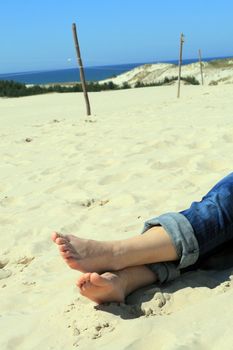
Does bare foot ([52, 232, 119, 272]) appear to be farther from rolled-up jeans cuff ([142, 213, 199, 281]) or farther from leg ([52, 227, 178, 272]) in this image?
rolled-up jeans cuff ([142, 213, 199, 281])

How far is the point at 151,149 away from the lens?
182 inches

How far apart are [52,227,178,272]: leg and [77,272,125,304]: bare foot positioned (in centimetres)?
5

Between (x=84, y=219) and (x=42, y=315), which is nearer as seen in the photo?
(x=42, y=315)

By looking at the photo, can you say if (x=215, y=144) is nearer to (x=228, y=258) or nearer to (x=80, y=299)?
(x=228, y=258)

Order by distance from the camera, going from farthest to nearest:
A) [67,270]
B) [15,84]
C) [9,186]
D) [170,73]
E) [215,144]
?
1. [170,73]
2. [15,84]
3. [215,144]
4. [9,186]
5. [67,270]

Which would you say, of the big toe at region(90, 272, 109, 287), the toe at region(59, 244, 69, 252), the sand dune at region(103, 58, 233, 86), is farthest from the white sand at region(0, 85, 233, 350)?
the sand dune at region(103, 58, 233, 86)

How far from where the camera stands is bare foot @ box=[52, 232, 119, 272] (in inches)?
A: 70.3

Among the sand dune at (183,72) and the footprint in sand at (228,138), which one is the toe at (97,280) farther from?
the sand dune at (183,72)

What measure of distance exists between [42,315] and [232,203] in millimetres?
811

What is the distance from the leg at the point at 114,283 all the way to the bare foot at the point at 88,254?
47mm

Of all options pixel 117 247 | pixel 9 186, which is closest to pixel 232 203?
pixel 117 247

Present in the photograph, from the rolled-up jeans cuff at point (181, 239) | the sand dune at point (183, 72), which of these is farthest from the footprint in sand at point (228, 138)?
the sand dune at point (183, 72)

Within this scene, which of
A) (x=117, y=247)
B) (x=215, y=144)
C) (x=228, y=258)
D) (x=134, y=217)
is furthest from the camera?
(x=215, y=144)

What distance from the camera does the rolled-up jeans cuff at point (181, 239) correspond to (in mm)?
1837
